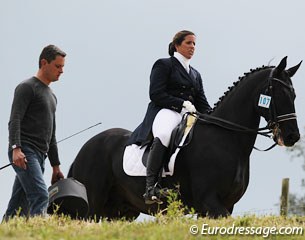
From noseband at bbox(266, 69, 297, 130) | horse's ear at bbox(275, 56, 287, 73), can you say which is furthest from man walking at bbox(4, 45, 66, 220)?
horse's ear at bbox(275, 56, 287, 73)

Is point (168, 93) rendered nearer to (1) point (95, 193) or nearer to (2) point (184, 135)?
(2) point (184, 135)

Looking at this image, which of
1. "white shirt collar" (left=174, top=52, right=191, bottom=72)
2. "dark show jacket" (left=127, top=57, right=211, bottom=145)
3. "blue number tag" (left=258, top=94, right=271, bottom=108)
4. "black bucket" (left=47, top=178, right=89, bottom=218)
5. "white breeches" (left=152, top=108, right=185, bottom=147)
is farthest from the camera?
"white shirt collar" (left=174, top=52, right=191, bottom=72)

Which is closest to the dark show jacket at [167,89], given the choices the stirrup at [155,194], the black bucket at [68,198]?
the stirrup at [155,194]

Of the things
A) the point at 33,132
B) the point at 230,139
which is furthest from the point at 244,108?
the point at 33,132

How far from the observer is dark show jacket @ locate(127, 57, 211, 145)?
11.2 m

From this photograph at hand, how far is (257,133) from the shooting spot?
10898 mm

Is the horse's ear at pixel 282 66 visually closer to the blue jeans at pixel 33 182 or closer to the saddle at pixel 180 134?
the saddle at pixel 180 134

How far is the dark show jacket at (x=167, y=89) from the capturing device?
1119 centimetres

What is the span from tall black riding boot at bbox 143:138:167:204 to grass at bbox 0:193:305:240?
7.74ft

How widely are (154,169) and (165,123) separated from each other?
67cm

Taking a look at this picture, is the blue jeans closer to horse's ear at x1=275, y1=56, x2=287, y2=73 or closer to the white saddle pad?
the white saddle pad

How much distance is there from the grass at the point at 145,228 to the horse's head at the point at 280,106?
1.95m

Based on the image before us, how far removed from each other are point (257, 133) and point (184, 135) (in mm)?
1015

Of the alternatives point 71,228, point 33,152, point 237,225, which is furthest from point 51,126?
point 237,225
